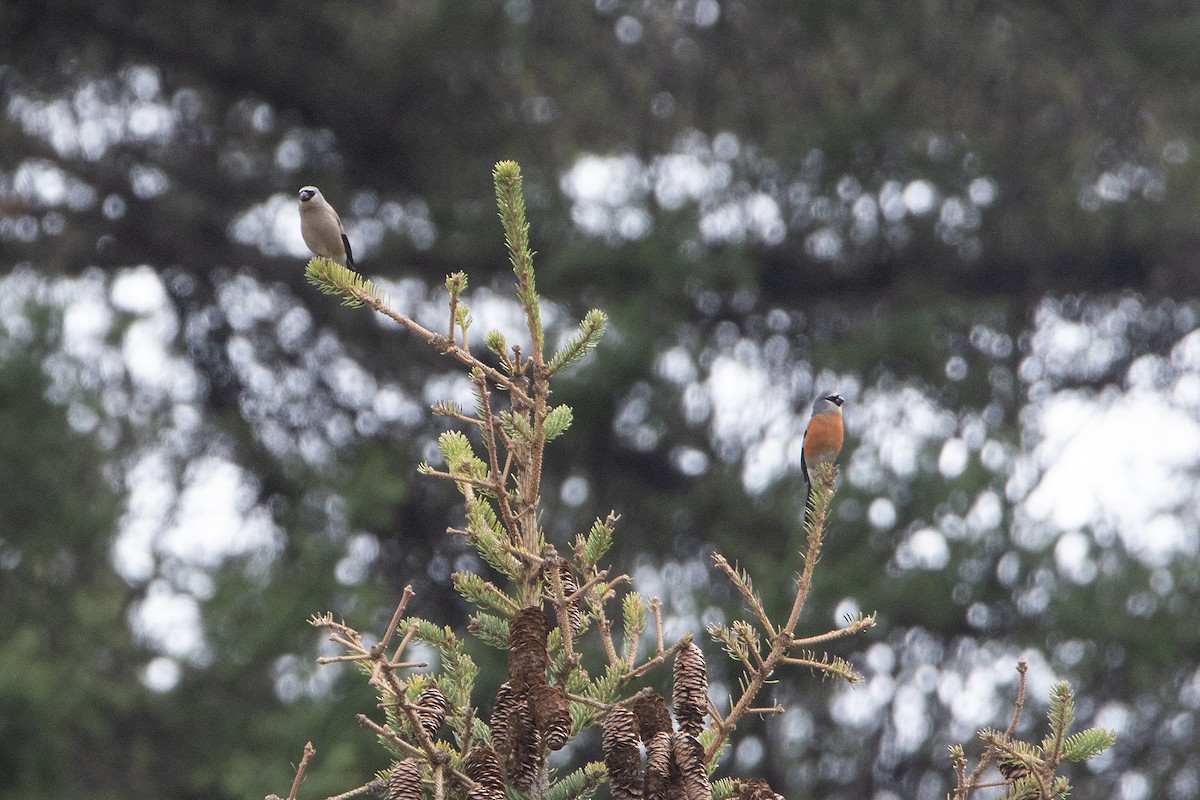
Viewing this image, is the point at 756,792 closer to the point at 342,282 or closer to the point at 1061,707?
the point at 1061,707

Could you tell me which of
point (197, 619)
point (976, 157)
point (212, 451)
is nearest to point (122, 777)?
point (197, 619)

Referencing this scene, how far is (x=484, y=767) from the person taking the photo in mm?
2135

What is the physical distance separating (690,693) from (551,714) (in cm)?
23

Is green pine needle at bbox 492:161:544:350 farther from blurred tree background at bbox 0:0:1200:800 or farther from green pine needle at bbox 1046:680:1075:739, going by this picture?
blurred tree background at bbox 0:0:1200:800

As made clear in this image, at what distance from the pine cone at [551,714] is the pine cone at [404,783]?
0.20 metres

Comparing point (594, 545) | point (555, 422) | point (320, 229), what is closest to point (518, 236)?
point (555, 422)

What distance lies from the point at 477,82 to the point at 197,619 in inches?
150

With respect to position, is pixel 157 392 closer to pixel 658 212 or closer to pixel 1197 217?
pixel 658 212

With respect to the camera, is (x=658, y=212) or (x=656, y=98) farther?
(x=656, y=98)

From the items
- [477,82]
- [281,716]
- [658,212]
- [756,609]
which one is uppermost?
[756,609]

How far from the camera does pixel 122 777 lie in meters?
8.81

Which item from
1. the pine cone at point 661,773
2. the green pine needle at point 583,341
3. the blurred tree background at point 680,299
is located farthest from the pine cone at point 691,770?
the blurred tree background at point 680,299

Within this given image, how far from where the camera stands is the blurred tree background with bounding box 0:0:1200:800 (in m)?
8.90

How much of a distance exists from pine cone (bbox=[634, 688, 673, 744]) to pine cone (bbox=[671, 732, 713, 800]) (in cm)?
4
